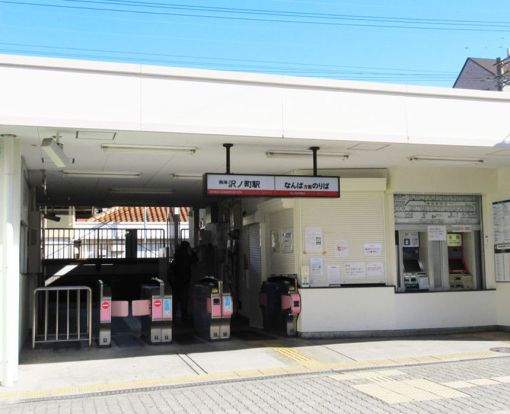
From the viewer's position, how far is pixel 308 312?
1045 centimetres

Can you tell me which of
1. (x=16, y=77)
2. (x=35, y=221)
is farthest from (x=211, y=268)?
(x=16, y=77)

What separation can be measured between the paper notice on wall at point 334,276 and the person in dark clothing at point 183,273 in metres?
4.46

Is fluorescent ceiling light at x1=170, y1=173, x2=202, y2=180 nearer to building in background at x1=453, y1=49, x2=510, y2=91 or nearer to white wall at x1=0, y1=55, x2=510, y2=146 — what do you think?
white wall at x1=0, y1=55, x2=510, y2=146

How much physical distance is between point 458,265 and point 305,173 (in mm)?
3823

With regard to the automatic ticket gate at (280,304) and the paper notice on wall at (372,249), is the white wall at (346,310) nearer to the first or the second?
the automatic ticket gate at (280,304)

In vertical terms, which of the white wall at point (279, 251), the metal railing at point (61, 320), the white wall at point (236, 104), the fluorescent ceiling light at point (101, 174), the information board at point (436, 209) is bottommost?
the metal railing at point (61, 320)

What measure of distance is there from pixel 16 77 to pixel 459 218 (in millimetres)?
8703

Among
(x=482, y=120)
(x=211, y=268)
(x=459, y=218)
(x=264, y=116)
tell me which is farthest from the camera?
(x=211, y=268)

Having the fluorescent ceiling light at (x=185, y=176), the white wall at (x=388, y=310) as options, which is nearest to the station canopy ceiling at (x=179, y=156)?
the fluorescent ceiling light at (x=185, y=176)

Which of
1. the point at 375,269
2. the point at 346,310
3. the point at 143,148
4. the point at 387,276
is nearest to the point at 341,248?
the point at 375,269

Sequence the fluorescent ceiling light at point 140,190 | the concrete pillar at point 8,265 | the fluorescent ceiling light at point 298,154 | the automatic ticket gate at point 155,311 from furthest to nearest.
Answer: the fluorescent ceiling light at point 140,190 < the automatic ticket gate at point 155,311 < the fluorescent ceiling light at point 298,154 < the concrete pillar at point 8,265

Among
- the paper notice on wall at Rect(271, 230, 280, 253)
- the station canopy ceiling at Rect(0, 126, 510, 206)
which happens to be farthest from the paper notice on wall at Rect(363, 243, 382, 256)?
the paper notice on wall at Rect(271, 230, 280, 253)

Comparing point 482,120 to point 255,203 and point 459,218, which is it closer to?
point 459,218

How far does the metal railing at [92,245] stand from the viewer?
2055cm
